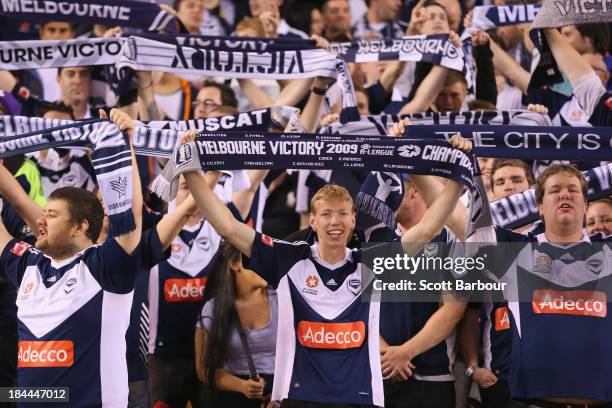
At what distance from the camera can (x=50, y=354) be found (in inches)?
238

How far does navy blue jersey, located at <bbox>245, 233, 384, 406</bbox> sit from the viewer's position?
20.5 feet

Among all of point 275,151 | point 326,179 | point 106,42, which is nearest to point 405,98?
point 326,179

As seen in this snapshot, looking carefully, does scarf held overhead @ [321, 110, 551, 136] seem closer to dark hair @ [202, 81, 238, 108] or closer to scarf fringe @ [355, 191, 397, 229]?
scarf fringe @ [355, 191, 397, 229]

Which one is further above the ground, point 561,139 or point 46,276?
point 561,139

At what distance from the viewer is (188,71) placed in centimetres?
866

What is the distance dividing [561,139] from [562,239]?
84cm

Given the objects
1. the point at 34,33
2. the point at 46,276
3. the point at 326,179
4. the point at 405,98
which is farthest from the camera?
the point at 34,33

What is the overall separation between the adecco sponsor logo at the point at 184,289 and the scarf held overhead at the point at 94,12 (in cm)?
271

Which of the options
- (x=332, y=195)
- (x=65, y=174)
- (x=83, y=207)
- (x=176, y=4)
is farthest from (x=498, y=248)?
(x=176, y=4)

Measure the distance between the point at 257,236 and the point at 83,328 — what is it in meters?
1.19

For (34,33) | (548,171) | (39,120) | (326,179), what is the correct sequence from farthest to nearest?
1. (34,33)
2. (326,179)
3. (39,120)
4. (548,171)

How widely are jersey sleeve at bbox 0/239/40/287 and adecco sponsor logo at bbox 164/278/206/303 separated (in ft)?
4.56

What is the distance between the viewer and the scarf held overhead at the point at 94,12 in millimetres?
9094

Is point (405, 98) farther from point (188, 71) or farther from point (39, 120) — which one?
point (39, 120)
